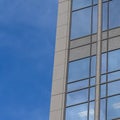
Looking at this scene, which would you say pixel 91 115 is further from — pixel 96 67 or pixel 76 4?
pixel 76 4

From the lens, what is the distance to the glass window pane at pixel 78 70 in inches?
1661

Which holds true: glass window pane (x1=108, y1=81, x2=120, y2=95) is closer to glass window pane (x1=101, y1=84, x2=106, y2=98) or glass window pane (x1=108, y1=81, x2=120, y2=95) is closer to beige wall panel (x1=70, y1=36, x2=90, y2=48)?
glass window pane (x1=101, y1=84, x2=106, y2=98)

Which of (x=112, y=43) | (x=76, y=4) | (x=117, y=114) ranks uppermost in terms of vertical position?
(x=76, y=4)

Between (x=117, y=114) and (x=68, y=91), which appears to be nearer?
(x=117, y=114)

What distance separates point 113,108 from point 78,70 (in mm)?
4351

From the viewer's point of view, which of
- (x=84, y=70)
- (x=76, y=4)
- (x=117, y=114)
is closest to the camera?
(x=117, y=114)

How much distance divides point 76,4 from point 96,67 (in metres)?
6.16

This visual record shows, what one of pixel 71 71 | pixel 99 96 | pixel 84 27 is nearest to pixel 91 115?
pixel 99 96

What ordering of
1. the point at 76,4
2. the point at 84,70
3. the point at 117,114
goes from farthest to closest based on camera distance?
the point at 76,4
the point at 84,70
the point at 117,114

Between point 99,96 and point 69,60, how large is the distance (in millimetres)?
4227

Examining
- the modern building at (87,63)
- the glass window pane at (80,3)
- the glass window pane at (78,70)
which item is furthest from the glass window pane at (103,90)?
the glass window pane at (80,3)

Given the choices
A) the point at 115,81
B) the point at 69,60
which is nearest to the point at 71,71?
the point at 69,60

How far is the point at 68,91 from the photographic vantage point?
139ft

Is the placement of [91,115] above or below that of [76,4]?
below
